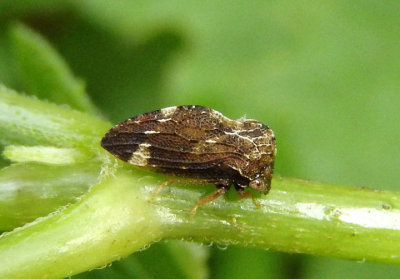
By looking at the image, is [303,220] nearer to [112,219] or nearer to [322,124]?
[112,219]

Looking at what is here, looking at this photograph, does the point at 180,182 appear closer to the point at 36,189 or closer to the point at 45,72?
the point at 36,189

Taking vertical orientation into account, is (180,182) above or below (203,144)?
below

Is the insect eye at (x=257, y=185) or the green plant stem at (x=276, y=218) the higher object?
the insect eye at (x=257, y=185)

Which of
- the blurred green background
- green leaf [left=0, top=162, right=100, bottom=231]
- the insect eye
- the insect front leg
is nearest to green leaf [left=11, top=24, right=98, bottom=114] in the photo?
the blurred green background

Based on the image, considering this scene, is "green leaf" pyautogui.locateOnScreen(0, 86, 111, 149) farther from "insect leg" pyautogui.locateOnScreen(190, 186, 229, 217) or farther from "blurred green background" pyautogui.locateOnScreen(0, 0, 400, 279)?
"blurred green background" pyautogui.locateOnScreen(0, 0, 400, 279)

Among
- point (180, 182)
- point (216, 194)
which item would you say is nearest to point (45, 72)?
point (180, 182)

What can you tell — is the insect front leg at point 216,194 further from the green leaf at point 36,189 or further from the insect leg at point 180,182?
the green leaf at point 36,189

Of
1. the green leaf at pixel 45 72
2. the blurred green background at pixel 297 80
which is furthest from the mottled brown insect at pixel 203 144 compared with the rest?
the blurred green background at pixel 297 80
